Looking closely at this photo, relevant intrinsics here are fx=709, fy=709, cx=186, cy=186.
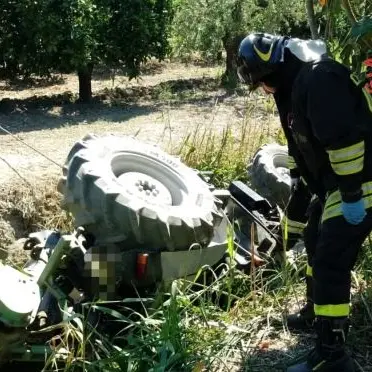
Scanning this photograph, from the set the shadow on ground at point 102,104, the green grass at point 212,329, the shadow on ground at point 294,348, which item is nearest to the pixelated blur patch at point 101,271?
the green grass at point 212,329

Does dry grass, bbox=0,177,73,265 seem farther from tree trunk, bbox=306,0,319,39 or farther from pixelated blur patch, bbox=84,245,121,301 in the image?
tree trunk, bbox=306,0,319,39

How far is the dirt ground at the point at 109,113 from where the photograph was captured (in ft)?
23.2

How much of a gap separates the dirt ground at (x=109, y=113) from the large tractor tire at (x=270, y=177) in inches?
45.8

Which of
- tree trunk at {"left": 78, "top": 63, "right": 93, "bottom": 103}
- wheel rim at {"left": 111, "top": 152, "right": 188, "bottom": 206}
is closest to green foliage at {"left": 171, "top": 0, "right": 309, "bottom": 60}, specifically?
tree trunk at {"left": 78, "top": 63, "right": 93, "bottom": 103}

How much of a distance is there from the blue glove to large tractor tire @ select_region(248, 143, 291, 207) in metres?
2.42

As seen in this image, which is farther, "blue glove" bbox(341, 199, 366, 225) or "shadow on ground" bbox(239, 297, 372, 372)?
"shadow on ground" bbox(239, 297, 372, 372)

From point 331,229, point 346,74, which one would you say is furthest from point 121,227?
point 346,74

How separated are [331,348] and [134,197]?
5.05 feet

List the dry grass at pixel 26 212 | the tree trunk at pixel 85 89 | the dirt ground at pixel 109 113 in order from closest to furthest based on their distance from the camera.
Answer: the dry grass at pixel 26 212, the dirt ground at pixel 109 113, the tree trunk at pixel 85 89

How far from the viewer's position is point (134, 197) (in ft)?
14.0

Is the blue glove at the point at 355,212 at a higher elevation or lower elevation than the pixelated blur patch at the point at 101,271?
higher

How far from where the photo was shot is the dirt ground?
7.08 meters

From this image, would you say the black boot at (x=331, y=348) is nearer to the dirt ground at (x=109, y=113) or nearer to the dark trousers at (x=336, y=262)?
the dark trousers at (x=336, y=262)

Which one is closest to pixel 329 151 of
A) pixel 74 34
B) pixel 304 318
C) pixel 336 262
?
pixel 336 262
